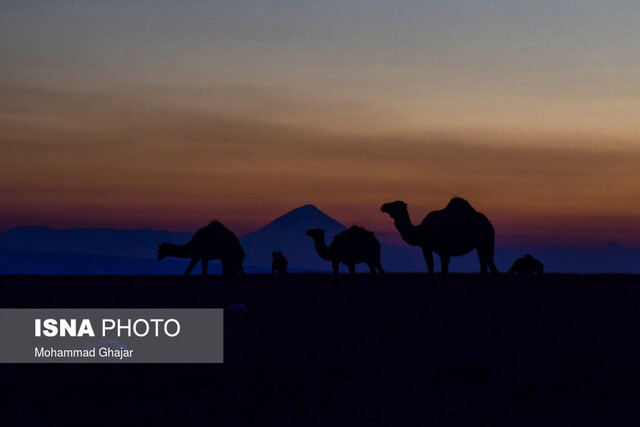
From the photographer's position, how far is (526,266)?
43.0 metres

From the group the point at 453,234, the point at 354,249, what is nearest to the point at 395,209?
the point at 354,249

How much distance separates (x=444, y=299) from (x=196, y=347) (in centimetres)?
1256

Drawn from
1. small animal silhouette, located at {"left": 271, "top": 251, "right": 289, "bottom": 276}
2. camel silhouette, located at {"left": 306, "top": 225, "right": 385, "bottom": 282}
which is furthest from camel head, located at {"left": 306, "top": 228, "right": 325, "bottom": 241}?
small animal silhouette, located at {"left": 271, "top": 251, "right": 289, "bottom": 276}

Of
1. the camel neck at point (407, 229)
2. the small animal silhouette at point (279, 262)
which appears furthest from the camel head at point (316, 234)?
the small animal silhouette at point (279, 262)

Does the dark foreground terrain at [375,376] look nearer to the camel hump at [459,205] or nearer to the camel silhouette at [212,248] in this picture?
the camel hump at [459,205]

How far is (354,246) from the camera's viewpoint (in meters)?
33.9

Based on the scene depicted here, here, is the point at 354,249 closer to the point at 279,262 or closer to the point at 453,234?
the point at 453,234

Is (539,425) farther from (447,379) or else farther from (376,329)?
(376,329)

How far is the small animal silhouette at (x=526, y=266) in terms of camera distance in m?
42.9

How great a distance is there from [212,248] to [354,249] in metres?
4.90

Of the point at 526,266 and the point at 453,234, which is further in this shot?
the point at 526,266

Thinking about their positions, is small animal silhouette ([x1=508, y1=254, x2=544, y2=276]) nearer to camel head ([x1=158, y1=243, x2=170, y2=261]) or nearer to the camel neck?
the camel neck

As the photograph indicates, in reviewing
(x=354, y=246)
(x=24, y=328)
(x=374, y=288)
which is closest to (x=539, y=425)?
(x=24, y=328)

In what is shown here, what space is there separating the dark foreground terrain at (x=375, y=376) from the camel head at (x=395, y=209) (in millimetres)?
10646
